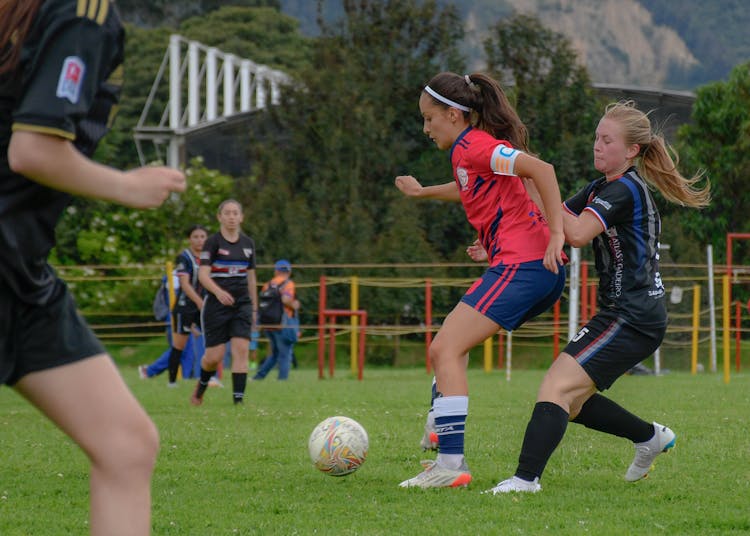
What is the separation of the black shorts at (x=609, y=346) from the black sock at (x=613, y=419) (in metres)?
0.25

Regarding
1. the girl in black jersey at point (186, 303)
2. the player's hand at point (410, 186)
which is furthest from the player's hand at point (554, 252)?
the girl in black jersey at point (186, 303)

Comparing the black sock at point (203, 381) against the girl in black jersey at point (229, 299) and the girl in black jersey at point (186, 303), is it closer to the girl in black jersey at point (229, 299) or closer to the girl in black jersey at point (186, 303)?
the girl in black jersey at point (229, 299)

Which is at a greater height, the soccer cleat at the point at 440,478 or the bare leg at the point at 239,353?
the bare leg at the point at 239,353

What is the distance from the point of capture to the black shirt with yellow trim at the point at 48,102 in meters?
2.71

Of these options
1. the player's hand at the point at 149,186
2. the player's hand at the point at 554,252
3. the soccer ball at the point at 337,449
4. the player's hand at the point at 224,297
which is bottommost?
the soccer ball at the point at 337,449

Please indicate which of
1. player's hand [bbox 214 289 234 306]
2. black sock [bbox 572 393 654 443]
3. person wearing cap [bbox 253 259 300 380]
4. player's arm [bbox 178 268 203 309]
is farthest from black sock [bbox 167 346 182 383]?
black sock [bbox 572 393 654 443]

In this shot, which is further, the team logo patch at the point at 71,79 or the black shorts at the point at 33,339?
the black shorts at the point at 33,339

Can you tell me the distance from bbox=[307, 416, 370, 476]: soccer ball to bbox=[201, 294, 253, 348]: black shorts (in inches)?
206

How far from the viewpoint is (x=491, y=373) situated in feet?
61.5

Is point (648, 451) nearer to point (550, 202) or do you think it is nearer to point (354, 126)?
point (550, 202)

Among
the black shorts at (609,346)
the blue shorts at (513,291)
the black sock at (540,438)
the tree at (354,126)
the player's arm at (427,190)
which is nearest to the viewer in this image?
the black sock at (540,438)

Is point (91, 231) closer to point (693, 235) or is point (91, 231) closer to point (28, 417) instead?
point (693, 235)

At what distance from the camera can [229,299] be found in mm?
10992

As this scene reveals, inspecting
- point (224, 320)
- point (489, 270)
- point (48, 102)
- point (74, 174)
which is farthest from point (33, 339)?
point (224, 320)
